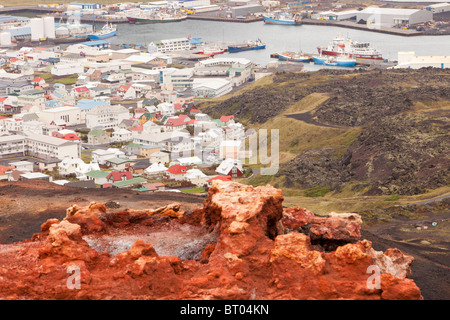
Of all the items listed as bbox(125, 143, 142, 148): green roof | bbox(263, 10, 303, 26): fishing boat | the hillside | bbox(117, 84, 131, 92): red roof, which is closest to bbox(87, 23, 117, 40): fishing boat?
bbox(263, 10, 303, 26): fishing boat

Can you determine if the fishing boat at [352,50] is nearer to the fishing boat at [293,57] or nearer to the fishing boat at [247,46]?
the fishing boat at [293,57]

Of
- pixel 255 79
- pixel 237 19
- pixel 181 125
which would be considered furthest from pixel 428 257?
pixel 237 19

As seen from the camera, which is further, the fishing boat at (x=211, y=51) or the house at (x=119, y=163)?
the fishing boat at (x=211, y=51)

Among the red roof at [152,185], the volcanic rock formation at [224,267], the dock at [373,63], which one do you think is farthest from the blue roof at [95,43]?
the volcanic rock formation at [224,267]

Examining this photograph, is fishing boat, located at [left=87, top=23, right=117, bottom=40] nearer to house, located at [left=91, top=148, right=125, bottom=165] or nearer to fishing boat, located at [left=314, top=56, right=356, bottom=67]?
fishing boat, located at [left=314, top=56, right=356, bottom=67]

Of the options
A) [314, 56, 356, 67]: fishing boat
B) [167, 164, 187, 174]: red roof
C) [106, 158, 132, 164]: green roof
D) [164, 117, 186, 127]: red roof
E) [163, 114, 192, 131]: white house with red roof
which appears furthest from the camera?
[314, 56, 356, 67]: fishing boat

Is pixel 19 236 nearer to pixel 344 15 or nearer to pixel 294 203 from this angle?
pixel 294 203
